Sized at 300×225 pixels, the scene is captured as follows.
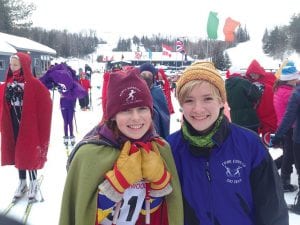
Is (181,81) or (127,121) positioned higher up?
(181,81)

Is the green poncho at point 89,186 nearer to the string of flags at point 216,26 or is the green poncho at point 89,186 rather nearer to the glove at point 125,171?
the glove at point 125,171

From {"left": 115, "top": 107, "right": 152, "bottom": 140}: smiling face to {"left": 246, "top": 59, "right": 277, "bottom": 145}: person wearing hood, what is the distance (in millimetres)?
4271

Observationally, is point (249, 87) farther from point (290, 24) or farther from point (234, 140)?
point (290, 24)

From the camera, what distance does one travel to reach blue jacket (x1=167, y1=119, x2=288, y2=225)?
198 cm

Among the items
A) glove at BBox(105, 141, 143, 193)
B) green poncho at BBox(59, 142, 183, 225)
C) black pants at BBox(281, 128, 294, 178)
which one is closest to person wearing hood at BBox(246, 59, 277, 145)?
black pants at BBox(281, 128, 294, 178)

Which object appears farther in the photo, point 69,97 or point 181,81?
point 69,97

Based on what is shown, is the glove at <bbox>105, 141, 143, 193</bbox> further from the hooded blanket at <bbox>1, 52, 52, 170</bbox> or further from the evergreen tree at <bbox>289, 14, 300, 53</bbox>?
the evergreen tree at <bbox>289, 14, 300, 53</bbox>

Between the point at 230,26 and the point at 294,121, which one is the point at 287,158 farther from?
the point at 230,26

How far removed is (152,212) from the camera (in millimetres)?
2129

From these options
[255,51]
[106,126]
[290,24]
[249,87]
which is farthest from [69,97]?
[255,51]

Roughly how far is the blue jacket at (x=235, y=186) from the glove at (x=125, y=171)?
30cm

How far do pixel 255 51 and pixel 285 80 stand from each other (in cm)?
9083

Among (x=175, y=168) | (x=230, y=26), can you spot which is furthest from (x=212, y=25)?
(x=175, y=168)

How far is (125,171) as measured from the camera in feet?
6.32
